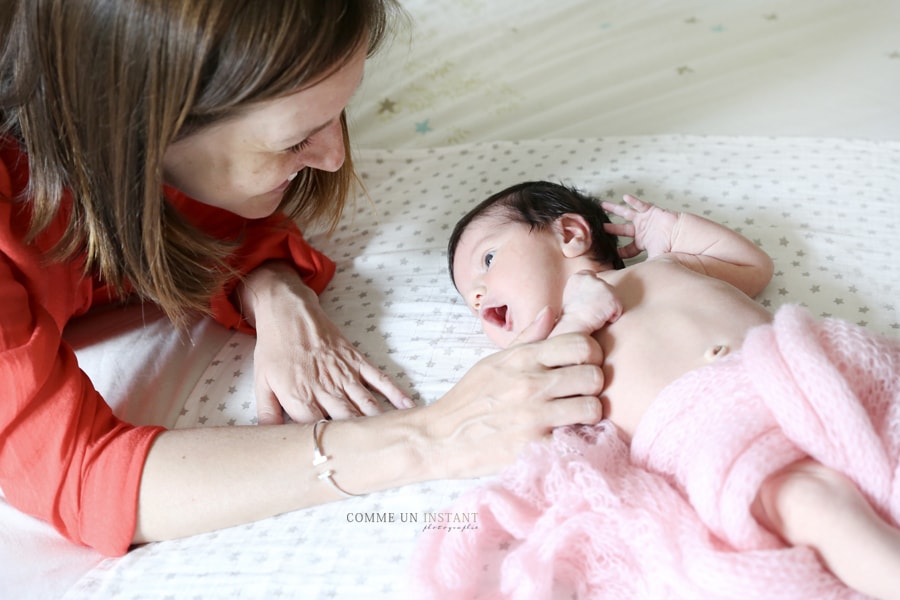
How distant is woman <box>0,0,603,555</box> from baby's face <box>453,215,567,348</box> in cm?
9

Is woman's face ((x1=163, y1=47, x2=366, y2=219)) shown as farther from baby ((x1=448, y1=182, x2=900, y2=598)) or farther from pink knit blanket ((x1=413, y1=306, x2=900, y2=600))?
pink knit blanket ((x1=413, y1=306, x2=900, y2=600))

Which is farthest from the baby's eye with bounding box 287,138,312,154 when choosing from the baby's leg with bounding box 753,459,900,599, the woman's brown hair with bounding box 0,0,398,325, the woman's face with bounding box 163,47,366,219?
the baby's leg with bounding box 753,459,900,599

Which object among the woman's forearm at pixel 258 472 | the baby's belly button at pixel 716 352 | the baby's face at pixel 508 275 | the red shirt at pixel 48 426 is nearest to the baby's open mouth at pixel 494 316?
the baby's face at pixel 508 275

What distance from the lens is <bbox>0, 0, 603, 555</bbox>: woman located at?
0.93 metres

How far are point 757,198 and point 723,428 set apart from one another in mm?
712

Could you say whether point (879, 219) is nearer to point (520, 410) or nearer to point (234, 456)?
point (520, 410)

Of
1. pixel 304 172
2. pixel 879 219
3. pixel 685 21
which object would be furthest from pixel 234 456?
pixel 685 21

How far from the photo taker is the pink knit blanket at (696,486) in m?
0.84

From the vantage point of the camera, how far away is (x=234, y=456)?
109 centimetres

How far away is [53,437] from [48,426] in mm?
14

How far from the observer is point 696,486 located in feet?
2.90

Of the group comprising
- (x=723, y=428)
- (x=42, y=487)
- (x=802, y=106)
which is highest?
(x=802, y=106)

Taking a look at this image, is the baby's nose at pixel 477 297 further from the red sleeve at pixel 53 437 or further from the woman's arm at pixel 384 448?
the red sleeve at pixel 53 437

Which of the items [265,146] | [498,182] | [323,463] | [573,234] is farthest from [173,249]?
[498,182]
